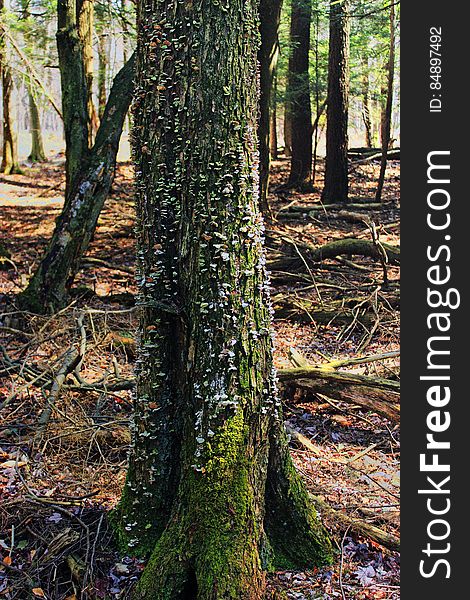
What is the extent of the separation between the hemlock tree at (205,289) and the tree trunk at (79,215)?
18.2 feet

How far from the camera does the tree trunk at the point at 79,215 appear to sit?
8961 mm

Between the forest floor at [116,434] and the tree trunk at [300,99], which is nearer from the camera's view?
the forest floor at [116,434]

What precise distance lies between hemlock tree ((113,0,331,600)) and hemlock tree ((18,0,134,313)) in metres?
5.57

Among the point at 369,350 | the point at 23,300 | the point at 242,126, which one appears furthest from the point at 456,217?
the point at 23,300

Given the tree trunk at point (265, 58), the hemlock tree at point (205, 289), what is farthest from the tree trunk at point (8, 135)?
the hemlock tree at point (205, 289)

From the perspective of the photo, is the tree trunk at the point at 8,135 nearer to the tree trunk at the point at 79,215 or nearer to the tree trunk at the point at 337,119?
the tree trunk at the point at 337,119

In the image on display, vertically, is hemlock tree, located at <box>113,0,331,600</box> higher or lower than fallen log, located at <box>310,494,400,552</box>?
higher

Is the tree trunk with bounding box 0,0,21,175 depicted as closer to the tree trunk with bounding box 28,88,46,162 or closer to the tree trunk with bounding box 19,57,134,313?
the tree trunk with bounding box 28,88,46,162

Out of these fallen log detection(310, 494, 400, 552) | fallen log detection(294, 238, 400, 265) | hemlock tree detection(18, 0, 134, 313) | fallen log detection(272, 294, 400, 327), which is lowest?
fallen log detection(310, 494, 400, 552)

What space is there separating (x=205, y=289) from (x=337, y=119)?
14.6m

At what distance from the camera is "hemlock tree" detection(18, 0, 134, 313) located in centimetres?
898

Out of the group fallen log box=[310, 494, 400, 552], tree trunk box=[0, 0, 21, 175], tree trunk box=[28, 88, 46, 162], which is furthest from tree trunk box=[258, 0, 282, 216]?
tree trunk box=[28, 88, 46, 162]

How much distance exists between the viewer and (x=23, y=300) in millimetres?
8828

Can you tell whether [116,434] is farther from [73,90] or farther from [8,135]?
[8,135]
